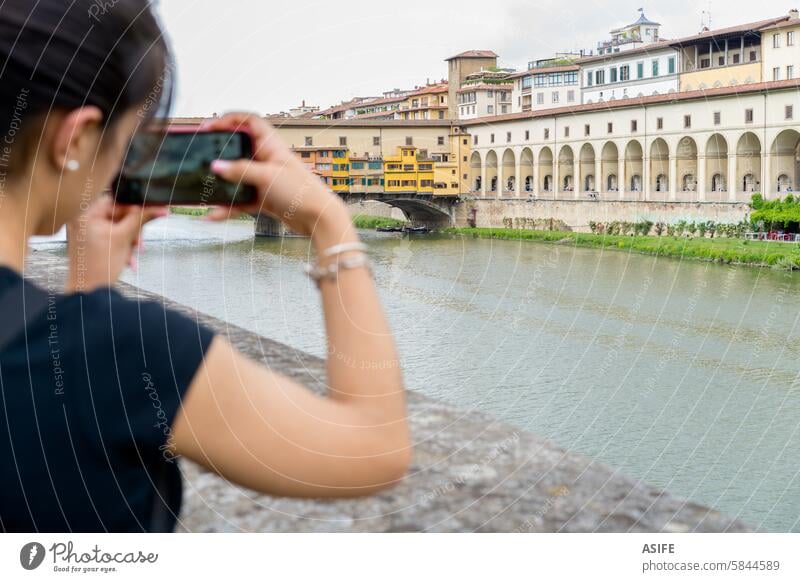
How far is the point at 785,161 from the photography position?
9.27m

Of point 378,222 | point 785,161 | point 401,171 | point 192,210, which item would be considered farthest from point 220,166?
point 785,161

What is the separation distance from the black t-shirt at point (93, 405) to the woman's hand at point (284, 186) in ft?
0.12

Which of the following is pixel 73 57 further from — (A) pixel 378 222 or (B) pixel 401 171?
(A) pixel 378 222

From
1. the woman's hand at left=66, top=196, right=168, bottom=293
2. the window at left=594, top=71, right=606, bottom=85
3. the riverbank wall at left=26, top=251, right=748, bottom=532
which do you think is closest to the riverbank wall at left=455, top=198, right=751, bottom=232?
the window at left=594, top=71, right=606, bottom=85

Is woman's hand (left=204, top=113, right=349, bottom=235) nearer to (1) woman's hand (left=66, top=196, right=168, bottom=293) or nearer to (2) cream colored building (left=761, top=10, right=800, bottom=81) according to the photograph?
(1) woman's hand (left=66, top=196, right=168, bottom=293)

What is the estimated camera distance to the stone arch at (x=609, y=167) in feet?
35.3

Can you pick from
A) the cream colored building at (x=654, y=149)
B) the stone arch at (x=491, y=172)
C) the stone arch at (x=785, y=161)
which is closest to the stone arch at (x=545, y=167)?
the cream colored building at (x=654, y=149)

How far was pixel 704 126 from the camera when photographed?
963 centimetres

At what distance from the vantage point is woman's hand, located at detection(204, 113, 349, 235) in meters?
0.25
